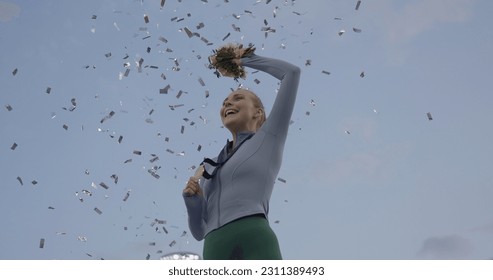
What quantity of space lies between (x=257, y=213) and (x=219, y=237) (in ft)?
1.30

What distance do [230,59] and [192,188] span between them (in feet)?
5.09

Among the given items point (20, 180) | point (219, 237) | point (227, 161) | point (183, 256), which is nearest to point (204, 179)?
point (227, 161)

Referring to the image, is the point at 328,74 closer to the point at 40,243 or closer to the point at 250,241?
the point at 250,241

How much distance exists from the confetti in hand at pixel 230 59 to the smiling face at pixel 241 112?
0.22 m

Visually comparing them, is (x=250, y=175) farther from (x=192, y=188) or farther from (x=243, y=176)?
(x=192, y=188)

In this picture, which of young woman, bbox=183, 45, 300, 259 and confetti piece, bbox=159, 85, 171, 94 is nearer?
young woman, bbox=183, 45, 300, 259

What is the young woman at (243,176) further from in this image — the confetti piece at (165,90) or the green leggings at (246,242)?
the confetti piece at (165,90)

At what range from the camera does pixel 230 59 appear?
22.1ft

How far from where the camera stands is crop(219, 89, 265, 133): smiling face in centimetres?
659

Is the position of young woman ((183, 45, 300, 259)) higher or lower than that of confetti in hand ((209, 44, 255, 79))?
lower

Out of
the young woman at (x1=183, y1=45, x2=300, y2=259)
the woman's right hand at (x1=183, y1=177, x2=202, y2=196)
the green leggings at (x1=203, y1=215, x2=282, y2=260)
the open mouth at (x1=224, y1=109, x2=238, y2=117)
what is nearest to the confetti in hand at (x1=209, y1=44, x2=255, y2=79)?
the young woman at (x1=183, y1=45, x2=300, y2=259)

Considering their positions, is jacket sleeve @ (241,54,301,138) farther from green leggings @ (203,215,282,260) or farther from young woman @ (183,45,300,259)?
green leggings @ (203,215,282,260)

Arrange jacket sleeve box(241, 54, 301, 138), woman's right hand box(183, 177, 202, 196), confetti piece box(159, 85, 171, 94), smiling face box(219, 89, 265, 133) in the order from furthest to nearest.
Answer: confetti piece box(159, 85, 171, 94)
smiling face box(219, 89, 265, 133)
jacket sleeve box(241, 54, 301, 138)
woman's right hand box(183, 177, 202, 196)

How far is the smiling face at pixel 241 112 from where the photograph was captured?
6.59 meters
